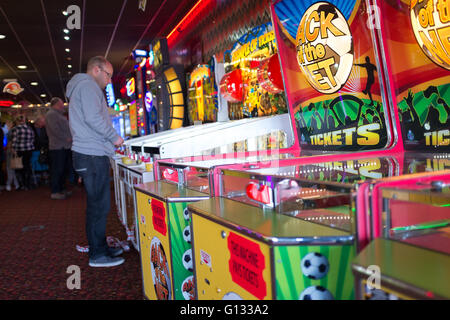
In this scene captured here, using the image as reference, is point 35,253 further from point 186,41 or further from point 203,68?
point 186,41

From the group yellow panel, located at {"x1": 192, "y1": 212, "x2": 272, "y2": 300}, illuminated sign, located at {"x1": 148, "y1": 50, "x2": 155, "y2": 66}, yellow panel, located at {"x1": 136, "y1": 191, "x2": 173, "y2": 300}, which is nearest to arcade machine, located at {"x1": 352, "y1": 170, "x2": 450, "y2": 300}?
yellow panel, located at {"x1": 192, "y1": 212, "x2": 272, "y2": 300}

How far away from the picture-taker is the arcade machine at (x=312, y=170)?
1.06 metres

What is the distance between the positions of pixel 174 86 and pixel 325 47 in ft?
12.6

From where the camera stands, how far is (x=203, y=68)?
460cm

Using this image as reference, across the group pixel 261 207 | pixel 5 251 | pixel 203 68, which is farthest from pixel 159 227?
pixel 203 68

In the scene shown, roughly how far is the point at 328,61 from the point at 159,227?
108 cm

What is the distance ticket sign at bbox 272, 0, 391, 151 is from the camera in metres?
1.76

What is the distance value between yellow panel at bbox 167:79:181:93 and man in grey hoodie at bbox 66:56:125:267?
2.62 meters

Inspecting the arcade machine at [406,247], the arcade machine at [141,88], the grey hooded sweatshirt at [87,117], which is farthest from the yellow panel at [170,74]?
the arcade machine at [406,247]

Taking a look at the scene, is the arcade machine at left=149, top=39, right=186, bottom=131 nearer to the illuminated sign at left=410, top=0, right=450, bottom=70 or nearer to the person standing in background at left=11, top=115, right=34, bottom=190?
the person standing in background at left=11, top=115, right=34, bottom=190

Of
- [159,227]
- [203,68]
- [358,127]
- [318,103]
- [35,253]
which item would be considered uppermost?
[203,68]

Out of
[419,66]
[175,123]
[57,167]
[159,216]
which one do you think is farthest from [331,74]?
[57,167]

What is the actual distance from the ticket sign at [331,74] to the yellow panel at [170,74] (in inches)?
134

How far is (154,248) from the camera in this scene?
78.6 inches
